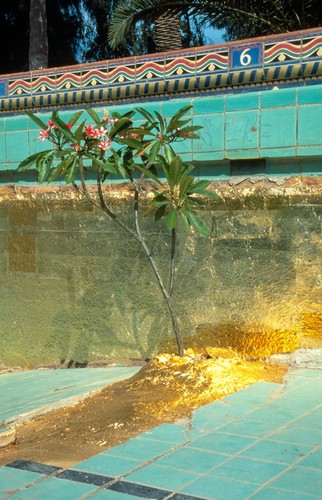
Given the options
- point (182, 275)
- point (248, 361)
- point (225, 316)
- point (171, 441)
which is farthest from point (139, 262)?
point (171, 441)

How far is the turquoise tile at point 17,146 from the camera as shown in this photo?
6.53 metres

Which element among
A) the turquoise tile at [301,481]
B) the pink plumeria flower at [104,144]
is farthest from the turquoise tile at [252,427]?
the pink plumeria flower at [104,144]

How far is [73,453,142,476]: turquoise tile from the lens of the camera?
11.2ft

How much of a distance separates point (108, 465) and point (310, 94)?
3.09m

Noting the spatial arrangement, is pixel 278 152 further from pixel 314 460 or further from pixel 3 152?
pixel 3 152

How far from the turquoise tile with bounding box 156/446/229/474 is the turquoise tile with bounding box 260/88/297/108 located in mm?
2790

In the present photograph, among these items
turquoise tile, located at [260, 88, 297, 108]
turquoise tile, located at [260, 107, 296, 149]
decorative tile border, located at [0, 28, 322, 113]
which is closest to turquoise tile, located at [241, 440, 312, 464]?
turquoise tile, located at [260, 107, 296, 149]

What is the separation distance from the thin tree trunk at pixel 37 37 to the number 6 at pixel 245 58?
6.99 m

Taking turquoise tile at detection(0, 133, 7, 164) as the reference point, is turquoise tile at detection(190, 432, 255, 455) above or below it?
below

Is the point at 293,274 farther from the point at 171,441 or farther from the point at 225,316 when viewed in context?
the point at 171,441

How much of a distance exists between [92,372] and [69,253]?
1109mm

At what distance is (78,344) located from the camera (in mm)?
6246

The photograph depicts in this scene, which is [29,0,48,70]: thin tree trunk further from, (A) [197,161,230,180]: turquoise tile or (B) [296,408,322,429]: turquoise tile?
(B) [296,408,322,429]: turquoise tile

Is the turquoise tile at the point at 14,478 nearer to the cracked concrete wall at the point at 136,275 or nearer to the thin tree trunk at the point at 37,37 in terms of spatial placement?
the cracked concrete wall at the point at 136,275
